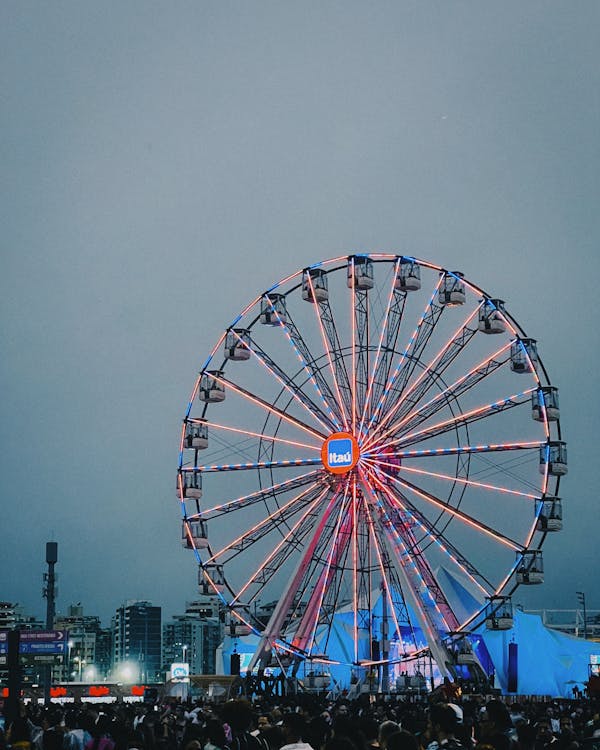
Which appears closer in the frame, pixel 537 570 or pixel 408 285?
pixel 537 570

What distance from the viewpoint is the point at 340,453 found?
41.2 meters

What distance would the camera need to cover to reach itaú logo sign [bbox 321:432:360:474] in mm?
40844

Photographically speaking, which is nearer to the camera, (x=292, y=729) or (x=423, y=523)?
(x=292, y=729)

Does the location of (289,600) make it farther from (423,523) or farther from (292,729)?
(292,729)

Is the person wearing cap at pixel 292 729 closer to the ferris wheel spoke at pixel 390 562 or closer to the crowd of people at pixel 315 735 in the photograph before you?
the crowd of people at pixel 315 735

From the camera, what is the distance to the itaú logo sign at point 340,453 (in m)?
40.8

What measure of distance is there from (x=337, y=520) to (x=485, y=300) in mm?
9092

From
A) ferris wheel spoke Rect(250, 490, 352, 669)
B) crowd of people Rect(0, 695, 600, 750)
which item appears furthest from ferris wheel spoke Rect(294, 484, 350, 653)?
crowd of people Rect(0, 695, 600, 750)

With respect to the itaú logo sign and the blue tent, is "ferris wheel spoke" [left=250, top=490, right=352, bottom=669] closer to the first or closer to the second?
the itaú logo sign

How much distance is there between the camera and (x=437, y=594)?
40.4 m

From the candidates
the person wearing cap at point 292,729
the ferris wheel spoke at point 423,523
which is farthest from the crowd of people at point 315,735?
the ferris wheel spoke at point 423,523

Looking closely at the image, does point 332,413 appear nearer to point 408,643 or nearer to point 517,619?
point 408,643

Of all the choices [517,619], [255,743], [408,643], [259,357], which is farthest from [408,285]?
[255,743]

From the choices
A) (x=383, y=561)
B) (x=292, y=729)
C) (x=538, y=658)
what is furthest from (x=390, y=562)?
(x=292, y=729)
